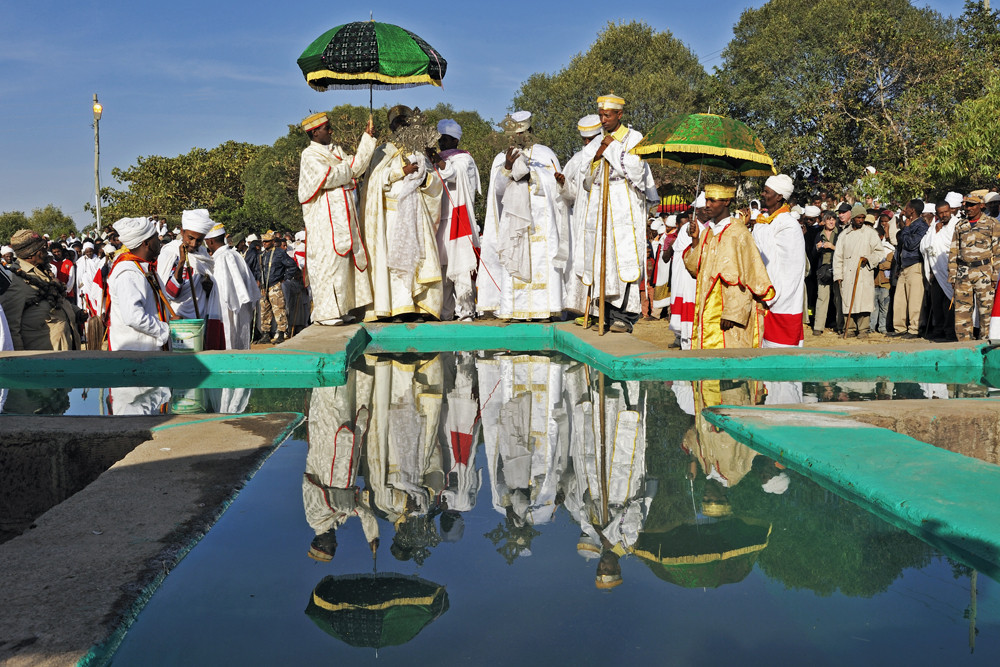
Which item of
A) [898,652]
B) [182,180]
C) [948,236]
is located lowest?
[898,652]

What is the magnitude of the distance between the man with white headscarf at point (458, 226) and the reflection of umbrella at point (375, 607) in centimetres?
724

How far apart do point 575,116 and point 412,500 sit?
121 ft

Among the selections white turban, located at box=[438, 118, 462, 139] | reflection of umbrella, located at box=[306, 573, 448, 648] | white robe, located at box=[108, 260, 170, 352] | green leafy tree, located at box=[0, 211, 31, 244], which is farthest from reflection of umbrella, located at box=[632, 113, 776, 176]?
green leafy tree, located at box=[0, 211, 31, 244]

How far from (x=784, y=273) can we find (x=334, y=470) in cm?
490

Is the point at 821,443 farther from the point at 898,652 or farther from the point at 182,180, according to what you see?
the point at 182,180

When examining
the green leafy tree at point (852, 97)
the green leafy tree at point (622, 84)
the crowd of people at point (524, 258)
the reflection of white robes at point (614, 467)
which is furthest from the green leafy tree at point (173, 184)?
the reflection of white robes at point (614, 467)

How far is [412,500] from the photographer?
12.7ft

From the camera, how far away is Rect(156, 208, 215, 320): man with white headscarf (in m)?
8.01

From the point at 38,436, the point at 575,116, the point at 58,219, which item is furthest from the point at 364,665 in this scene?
the point at 58,219

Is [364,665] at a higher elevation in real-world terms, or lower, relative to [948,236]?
lower

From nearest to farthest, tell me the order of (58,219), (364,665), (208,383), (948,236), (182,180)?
(364,665) → (208,383) → (948,236) → (182,180) → (58,219)

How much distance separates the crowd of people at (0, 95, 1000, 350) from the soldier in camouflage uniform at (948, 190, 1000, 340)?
15 millimetres

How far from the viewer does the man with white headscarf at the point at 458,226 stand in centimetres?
1008

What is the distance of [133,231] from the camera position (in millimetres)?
6832
